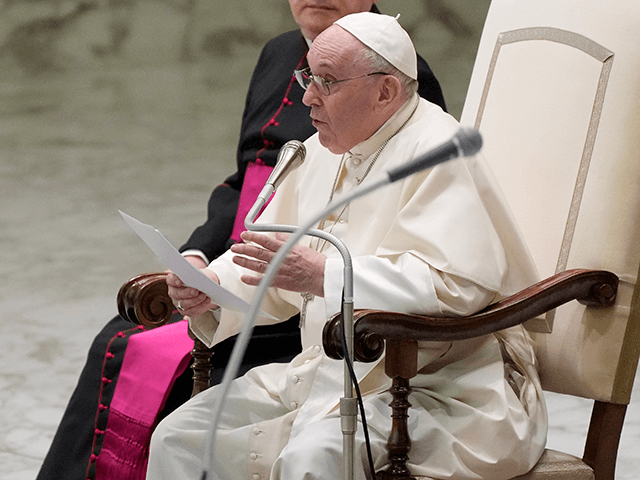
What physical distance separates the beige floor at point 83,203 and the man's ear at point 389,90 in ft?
6.44

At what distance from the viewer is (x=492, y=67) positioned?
286cm

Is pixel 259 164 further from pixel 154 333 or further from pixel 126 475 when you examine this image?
pixel 126 475

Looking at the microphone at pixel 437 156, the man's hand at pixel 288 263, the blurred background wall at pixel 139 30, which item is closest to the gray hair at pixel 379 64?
the man's hand at pixel 288 263

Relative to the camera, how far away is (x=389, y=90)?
7.75 ft

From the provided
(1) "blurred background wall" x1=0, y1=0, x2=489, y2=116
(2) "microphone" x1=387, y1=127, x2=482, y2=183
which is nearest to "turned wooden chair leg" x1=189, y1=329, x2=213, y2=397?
(2) "microphone" x1=387, y1=127, x2=482, y2=183

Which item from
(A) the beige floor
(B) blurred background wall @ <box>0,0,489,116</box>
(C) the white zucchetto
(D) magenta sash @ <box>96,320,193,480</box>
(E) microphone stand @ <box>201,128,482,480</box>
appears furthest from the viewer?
(B) blurred background wall @ <box>0,0,489,116</box>

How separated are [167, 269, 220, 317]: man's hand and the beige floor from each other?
5.36ft

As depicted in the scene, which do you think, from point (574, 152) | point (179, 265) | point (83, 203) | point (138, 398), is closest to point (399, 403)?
point (179, 265)

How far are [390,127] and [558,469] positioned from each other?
0.85 meters

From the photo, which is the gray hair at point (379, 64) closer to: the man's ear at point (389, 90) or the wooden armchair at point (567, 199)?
the man's ear at point (389, 90)

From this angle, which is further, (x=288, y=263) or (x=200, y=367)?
(x=200, y=367)

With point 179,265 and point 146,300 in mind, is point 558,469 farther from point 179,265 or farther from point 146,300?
point 146,300

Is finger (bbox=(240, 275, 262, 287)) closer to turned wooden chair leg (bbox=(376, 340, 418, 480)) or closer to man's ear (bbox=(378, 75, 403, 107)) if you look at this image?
turned wooden chair leg (bbox=(376, 340, 418, 480))

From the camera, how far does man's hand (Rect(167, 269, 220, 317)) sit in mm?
2375
